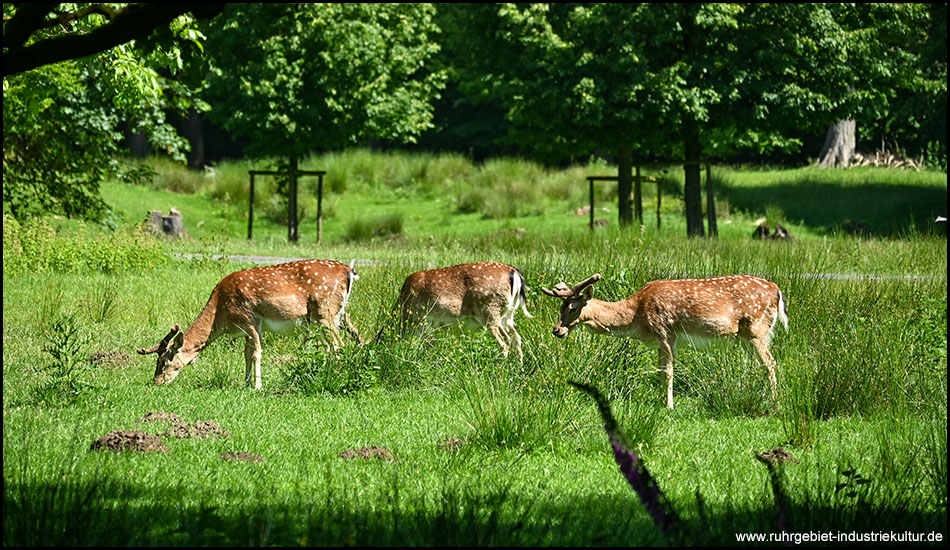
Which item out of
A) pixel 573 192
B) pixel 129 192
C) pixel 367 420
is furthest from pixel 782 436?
pixel 129 192

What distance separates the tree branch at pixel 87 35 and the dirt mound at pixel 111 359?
7.24 metres

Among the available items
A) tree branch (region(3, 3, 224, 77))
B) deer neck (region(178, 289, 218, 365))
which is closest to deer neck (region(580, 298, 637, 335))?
deer neck (region(178, 289, 218, 365))

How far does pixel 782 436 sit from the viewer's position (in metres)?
8.72

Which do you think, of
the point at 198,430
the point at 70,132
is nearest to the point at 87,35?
the point at 198,430

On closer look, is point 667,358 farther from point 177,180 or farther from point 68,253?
point 177,180

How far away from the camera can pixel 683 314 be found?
10.2m

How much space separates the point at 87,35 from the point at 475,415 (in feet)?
14.1

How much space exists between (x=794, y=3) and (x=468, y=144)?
27796 mm

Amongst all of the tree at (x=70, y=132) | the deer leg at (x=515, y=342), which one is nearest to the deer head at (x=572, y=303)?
the deer leg at (x=515, y=342)

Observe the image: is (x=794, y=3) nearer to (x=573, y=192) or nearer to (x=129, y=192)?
(x=573, y=192)

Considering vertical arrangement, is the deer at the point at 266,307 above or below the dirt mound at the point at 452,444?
above

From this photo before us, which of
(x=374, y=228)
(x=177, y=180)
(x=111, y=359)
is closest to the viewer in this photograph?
(x=111, y=359)

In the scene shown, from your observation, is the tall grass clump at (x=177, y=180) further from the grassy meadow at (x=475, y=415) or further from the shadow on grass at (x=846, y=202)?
the grassy meadow at (x=475, y=415)

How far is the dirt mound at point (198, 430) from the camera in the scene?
27.2 ft
